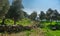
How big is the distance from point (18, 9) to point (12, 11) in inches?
73.4

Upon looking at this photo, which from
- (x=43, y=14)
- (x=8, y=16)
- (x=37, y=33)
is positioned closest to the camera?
(x=37, y=33)

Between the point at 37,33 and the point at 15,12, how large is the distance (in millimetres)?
49061

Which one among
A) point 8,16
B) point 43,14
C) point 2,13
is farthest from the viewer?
point 43,14

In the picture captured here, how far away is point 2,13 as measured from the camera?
41.3 m

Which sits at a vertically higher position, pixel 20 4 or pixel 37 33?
pixel 20 4

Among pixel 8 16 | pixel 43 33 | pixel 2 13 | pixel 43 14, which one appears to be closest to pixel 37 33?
pixel 43 33

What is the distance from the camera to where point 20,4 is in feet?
181

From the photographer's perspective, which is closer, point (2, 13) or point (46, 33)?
point (46, 33)

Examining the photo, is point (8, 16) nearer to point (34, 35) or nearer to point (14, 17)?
point (14, 17)

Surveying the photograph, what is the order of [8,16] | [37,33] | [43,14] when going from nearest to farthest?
[37,33], [8,16], [43,14]

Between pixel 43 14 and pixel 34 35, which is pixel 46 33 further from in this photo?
pixel 43 14

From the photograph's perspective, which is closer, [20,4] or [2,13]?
[2,13]

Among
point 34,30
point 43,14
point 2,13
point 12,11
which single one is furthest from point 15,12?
point 43,14

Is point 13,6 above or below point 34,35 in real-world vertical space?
above
